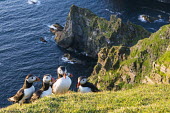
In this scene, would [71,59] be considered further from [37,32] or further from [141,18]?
[141,18]

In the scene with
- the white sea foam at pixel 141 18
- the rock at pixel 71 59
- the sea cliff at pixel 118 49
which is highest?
the white sea foam at pixel 141 18

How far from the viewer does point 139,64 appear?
6731 cm

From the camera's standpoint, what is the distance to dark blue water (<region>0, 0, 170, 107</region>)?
307ft

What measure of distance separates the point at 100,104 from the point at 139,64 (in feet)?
157

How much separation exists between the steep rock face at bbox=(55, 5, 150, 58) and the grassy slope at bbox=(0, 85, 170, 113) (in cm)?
7590

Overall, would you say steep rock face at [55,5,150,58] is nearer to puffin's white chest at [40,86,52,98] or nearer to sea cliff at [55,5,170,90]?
sea cliff at [55,5,170,90]

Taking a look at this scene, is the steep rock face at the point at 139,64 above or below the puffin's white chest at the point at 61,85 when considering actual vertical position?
below

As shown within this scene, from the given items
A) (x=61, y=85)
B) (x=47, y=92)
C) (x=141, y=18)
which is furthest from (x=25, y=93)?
(x=141, y=18)

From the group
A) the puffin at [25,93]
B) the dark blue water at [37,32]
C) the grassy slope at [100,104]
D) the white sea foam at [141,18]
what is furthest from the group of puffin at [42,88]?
the white sea foam at [141,18]

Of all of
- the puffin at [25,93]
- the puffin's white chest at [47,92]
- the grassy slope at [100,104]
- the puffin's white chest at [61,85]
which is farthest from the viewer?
the puffin's white chest at [61,85]

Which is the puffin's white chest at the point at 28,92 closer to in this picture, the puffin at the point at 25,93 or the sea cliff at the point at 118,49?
the puffin at the point at 25,93

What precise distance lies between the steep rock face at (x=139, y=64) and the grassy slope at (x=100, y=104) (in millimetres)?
30960

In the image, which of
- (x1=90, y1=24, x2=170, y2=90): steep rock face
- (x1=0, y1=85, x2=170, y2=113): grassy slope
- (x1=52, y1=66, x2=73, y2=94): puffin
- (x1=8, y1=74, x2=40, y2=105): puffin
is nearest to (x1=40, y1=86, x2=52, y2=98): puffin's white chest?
(x1=52, y1=66, x2=73, y2=94): puffin

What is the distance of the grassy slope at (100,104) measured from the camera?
63.5ft
